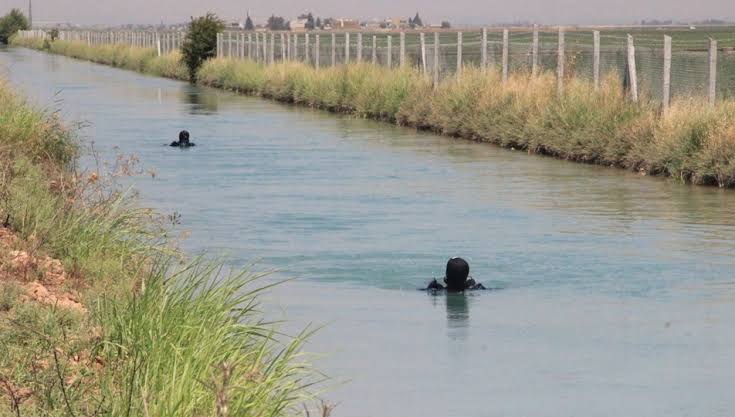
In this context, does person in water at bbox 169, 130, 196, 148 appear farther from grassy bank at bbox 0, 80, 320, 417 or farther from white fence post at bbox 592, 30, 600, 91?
grassy bank at bbox 0, 80, 320, 417

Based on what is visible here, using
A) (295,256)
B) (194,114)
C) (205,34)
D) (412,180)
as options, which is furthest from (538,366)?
(205,34)

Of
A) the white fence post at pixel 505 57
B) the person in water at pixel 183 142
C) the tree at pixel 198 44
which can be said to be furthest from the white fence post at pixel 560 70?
the tree at pixel 198 44

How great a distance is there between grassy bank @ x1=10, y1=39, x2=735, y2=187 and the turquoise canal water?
0.58 metres

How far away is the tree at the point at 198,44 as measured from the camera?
6544 cm

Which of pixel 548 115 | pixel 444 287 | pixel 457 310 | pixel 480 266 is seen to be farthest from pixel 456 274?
pixel 548 115

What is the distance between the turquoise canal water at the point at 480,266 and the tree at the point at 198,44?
3877 centimetres

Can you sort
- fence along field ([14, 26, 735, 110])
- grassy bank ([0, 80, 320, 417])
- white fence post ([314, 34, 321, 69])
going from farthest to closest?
white fence post ([314, 34, 321, 69]), fence along field ([14, 26, 735, 110]), grassy bank ([0, 80, 320, 417])

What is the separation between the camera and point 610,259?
14125 mm

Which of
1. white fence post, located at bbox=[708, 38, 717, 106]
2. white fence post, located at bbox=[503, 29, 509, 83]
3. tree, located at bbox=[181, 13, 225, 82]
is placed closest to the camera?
white fence post, located at bbox=[708, 38, 717, 106]

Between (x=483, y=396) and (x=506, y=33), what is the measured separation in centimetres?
2371

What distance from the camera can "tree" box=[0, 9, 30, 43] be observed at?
18312cm

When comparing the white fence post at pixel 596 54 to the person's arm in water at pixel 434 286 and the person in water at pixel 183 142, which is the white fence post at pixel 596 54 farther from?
the person's arm in water at pixel 434 286

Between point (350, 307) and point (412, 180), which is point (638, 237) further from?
point (412, 180)

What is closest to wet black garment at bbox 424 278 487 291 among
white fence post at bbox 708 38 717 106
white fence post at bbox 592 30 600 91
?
white fence post at bbox 708 38 717 106
